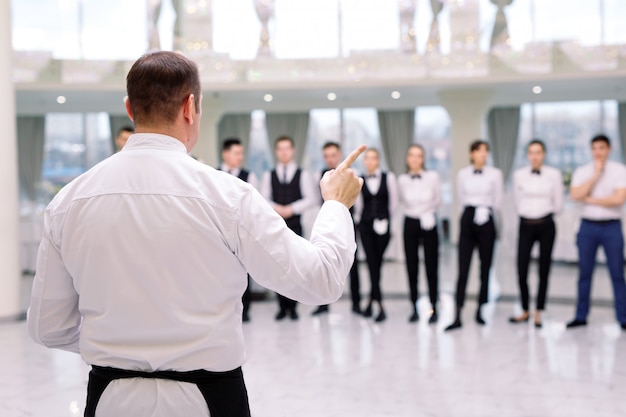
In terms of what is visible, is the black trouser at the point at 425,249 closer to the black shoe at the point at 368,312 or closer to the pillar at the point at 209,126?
the black shoe at the point at 368,312

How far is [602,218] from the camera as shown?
16.6 feet

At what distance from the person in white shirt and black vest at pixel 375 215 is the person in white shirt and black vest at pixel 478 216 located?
0.61 m

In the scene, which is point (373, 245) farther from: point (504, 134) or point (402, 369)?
point (504, 134)

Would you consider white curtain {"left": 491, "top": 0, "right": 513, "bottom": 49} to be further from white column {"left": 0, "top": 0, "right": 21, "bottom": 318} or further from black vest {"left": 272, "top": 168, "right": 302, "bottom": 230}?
white column {"left": 0, "top": 0, "right": 21, "bottom": 318}

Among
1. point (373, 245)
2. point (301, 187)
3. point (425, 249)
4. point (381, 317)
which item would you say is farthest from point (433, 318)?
point (301, 187)

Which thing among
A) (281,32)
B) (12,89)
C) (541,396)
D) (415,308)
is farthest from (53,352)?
(281,32)

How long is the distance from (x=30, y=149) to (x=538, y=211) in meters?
12.4

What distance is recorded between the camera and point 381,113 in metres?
14.8

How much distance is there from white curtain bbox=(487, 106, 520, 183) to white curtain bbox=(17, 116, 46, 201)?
9.74 m

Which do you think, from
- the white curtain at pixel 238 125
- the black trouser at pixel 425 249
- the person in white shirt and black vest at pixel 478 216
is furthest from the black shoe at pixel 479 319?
the white curtain at pixel 238 125

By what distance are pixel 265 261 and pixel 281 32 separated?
402 inches

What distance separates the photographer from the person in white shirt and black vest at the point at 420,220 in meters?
5.49

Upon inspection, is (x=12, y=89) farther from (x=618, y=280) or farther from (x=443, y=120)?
(x=443, y=120)

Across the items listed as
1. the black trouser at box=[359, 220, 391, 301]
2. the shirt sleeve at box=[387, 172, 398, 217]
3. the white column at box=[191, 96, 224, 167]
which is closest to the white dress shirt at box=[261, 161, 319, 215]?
the black trouser at box=[359, 220, 391, 301]
